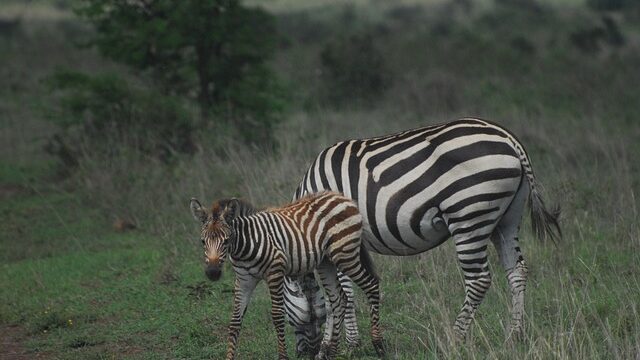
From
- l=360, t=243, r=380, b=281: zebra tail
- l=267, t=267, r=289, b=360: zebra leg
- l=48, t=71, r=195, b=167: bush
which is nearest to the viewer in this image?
l=267, t=267, r=289, b=360: zebra leg

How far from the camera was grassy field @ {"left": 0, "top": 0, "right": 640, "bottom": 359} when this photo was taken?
7.55 m

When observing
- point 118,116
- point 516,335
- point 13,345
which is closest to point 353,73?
point 118,116

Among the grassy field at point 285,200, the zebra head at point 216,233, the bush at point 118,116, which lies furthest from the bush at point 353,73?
the zebra head at point 216,233

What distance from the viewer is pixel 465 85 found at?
2294cm

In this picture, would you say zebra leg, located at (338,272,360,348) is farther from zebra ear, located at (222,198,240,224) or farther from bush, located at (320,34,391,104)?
bush, located at (320,34,391,104)

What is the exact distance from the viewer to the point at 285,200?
417 inches

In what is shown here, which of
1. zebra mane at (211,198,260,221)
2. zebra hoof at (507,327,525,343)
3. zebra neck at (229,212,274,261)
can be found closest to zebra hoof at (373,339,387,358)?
A: zebra hoof at (507,327,525,343)

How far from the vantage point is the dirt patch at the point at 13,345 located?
26.8 ft

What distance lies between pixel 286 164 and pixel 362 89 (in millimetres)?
10935

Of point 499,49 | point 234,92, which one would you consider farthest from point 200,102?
point 499,49

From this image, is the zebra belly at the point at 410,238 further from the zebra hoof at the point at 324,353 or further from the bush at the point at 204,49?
the bush at the point at 204,49

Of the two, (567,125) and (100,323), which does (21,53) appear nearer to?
(567,125)

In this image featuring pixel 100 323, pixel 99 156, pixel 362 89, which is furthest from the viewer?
pixel 362 89

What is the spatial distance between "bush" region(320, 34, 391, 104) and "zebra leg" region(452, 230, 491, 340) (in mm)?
15112
